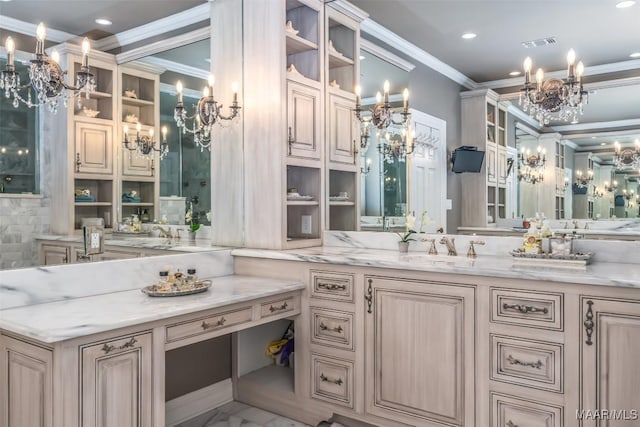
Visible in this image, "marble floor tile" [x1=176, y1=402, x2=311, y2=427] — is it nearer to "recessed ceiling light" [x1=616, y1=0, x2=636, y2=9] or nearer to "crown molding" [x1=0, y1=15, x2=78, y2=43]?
"crown molding" [x1=0, y1=15, x2=78, y2=43]

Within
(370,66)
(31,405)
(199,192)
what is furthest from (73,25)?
(370,66)

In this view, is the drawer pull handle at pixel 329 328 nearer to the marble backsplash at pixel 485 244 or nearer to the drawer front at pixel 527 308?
the marble backsplash at pixel 485 244

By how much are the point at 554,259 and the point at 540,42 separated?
3.84ft

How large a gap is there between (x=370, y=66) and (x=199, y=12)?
118cm

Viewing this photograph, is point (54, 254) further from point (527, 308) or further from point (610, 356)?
point (610, 356)

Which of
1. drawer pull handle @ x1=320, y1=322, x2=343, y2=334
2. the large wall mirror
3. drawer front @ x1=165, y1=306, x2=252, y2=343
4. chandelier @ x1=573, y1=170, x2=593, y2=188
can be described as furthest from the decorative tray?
the large wall mirror

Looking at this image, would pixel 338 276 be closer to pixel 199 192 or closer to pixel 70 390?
pixel 199 192

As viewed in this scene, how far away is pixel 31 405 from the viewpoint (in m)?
1.80

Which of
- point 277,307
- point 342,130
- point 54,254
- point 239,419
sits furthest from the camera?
point 342,130

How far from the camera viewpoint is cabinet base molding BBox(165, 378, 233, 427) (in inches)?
109

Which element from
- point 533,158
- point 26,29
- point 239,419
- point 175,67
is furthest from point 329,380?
point 26,29

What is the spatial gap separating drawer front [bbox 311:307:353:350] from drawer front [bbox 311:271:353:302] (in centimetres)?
8

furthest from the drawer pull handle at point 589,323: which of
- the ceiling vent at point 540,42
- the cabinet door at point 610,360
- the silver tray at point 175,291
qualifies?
the silver tray at point 175,291

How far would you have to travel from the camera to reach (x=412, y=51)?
3170 mm
